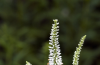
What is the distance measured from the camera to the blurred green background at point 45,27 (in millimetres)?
2863

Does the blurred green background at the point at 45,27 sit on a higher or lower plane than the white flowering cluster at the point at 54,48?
higher

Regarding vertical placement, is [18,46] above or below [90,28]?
below

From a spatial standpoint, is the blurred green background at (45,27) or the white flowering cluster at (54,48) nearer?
the white flowering cluster at (54,48)

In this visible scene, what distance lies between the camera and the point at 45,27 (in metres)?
3.72

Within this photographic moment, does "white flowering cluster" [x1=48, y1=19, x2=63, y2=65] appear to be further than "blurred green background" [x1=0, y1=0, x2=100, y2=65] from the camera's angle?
No

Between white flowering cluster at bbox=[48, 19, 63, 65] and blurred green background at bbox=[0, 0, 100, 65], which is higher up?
blurred green background at bbox=[0, 0, 100, 65]

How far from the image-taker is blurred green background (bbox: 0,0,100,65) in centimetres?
286

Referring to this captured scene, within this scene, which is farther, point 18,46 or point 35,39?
point 35,39

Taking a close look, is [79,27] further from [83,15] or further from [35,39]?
[35,39]

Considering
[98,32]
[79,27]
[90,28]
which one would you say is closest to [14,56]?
[79,27]

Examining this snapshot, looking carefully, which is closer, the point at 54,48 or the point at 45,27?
the point at 54,48

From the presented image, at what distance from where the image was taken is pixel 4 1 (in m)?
3.46

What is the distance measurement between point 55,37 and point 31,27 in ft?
9.51

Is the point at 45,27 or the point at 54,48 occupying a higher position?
the point at 45,27
